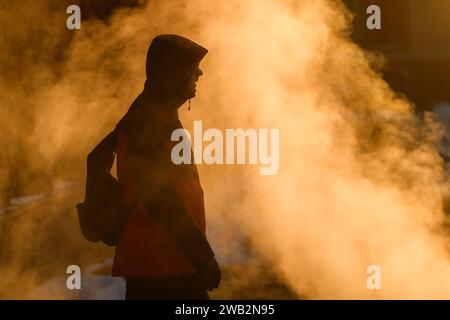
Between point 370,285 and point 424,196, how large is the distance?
0.73 metres

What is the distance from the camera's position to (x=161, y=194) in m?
3.09

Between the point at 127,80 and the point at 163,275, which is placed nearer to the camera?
the point at 163,275

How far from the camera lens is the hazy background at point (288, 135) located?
4.18 metres

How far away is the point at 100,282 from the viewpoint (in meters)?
4.46

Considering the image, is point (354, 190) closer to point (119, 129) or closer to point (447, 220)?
point (447, 220)

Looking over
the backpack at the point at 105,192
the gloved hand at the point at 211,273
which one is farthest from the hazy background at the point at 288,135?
the backpack at the point at 105,192

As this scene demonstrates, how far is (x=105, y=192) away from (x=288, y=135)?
1618 mm

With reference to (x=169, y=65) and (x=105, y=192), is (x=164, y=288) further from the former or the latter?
(x=169, y=65)

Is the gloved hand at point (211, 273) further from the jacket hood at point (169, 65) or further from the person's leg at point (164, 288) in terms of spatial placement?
the jacket hood at point (169, 65)

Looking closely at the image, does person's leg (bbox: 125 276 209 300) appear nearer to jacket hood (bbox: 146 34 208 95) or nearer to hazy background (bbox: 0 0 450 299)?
jacket hood (bbox: 146 34 208 95)

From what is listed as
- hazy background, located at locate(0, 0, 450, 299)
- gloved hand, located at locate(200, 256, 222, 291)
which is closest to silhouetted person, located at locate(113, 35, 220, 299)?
gloved hand, located at locate(200, 256, 222, 291)

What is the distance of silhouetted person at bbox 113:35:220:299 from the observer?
10.2 ft
